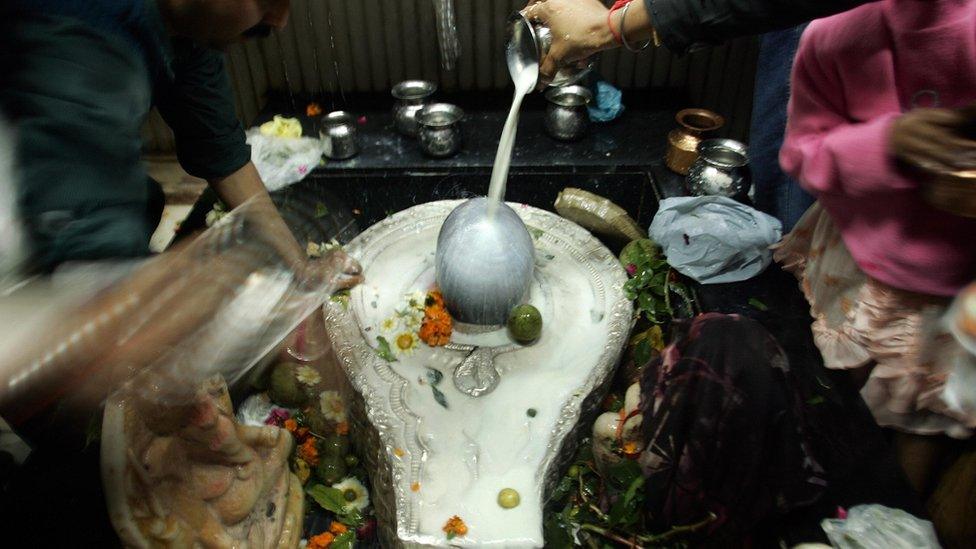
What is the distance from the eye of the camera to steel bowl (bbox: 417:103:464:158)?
378 centimetres

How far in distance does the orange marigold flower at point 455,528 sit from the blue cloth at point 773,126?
2212mm

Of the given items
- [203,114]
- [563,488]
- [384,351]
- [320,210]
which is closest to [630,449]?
[563,488]

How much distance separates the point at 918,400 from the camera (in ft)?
6.57

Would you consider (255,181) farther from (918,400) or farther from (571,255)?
(918,400)

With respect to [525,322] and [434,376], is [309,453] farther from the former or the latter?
[525,322]

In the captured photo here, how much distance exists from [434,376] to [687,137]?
212cm

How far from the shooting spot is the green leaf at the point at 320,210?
11.4 ft

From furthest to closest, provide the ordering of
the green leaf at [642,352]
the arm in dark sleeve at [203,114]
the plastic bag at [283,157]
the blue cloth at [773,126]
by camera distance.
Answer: the plastic bag at [283,157] < the blue cloth at [773,126] < the green leaf at [642,352] < the arm in dark sleeve at [203,114]

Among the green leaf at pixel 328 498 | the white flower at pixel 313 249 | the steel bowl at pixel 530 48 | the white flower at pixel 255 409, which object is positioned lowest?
the green leaf at pixel 328 498

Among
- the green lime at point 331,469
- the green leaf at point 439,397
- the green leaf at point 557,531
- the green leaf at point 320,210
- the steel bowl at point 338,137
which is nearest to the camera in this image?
the green leaf at point 557,531

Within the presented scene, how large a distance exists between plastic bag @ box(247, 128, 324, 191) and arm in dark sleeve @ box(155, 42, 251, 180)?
1006 mm

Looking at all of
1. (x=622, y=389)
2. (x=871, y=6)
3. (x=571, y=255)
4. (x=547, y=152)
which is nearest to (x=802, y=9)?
(x=871, y=6)

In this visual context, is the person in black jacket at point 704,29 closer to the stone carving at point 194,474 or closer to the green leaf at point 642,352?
the green leaf at point 642,352

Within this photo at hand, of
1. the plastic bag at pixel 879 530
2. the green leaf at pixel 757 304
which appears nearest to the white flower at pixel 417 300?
the green leaf at pixel 757 304
